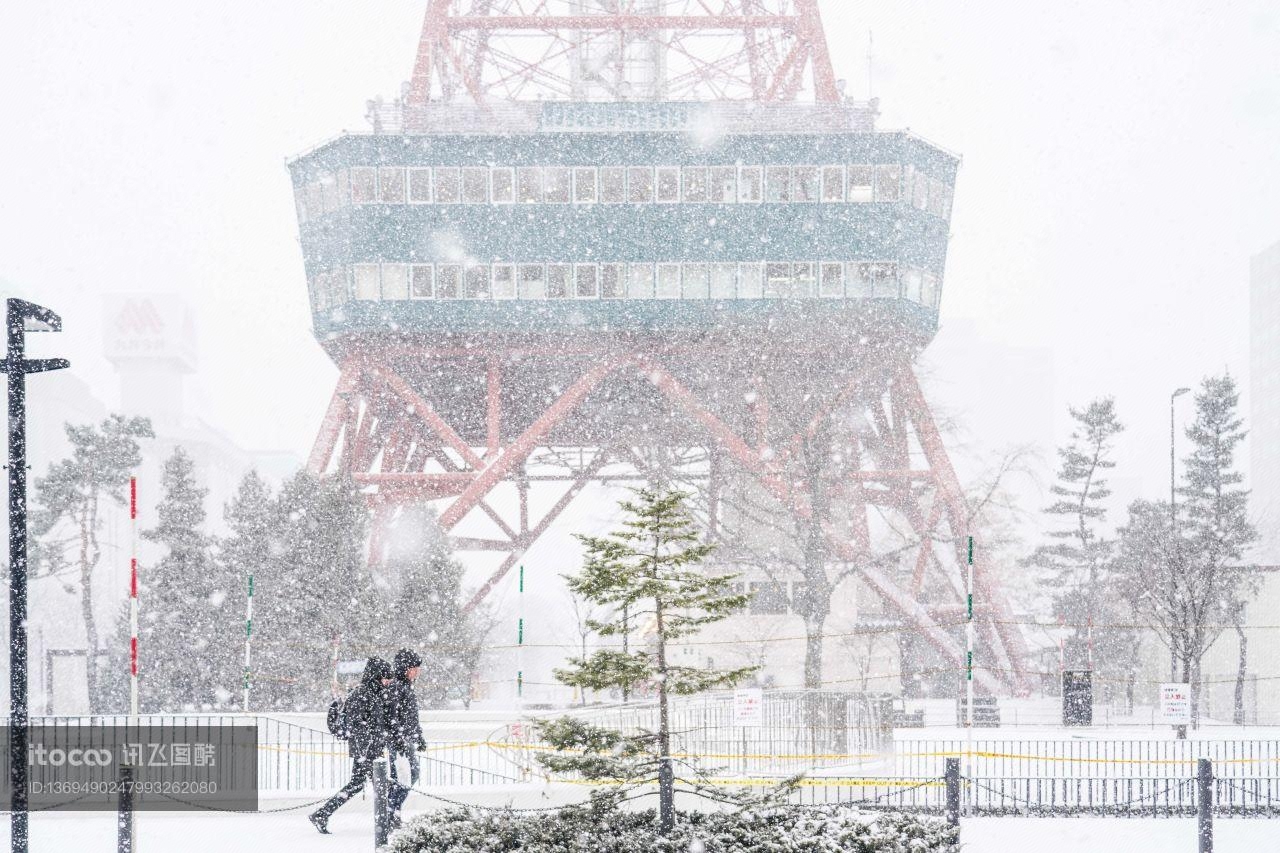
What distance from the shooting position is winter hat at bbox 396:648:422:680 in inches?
523

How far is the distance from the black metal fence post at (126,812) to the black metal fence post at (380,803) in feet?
7.13

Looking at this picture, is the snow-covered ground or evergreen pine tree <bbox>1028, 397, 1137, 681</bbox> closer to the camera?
the snow-covered ground

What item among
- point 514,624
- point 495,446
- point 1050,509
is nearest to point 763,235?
point 495,446

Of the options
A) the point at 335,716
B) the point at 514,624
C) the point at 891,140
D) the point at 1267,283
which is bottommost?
the point at 514,624

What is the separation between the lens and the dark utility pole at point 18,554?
10727 mm

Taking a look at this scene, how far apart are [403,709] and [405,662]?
1.66 ft

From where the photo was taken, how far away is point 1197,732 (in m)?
31.6

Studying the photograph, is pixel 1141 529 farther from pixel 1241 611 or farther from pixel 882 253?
pixel 882 253

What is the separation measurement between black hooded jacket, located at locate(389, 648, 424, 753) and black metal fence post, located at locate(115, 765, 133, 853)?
2.59 metres

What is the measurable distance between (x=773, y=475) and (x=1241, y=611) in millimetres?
15621

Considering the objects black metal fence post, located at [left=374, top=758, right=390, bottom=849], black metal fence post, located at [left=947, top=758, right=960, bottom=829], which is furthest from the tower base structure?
black metal fence post, located at [left=374, top=758, right=390, bottom=849]

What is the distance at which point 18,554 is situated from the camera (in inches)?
443

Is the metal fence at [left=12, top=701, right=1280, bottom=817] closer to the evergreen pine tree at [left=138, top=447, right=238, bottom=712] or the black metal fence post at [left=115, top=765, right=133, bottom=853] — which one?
the black metal fence post at [left=115, top=765, right=133, bottom=853]

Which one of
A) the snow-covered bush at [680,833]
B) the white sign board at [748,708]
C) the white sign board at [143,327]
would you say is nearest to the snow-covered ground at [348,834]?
the snow-covered bush at [680,833]
